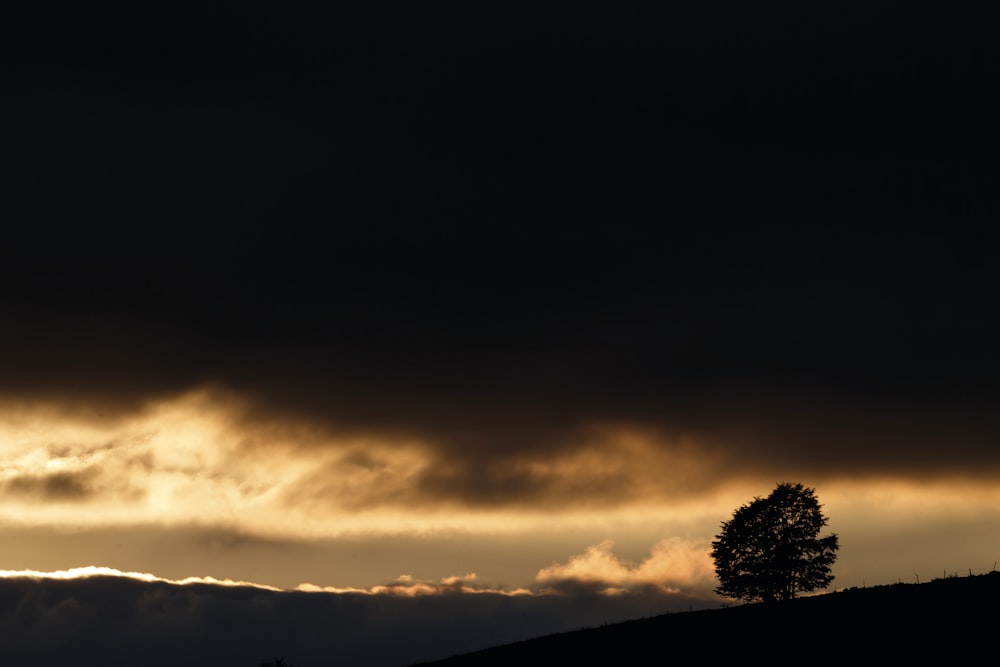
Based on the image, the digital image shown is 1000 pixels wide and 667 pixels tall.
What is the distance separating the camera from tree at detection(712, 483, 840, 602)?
10600cm

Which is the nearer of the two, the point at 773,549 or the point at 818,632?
the point at 818,632

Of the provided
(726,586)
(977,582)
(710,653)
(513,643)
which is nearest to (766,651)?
(710,653)

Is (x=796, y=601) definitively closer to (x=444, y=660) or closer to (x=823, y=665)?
(x=823, y=665)

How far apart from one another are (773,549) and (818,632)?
161 ft

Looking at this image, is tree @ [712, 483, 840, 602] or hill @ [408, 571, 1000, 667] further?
tree @ [712, 483, 840, 602]

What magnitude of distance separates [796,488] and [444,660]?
43.2m

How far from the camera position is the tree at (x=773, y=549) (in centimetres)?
10600

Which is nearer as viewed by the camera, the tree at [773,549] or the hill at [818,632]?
the hill at [818,632]

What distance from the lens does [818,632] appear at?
58.7 m

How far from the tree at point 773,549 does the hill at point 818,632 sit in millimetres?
32066

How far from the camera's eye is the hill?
5231cm

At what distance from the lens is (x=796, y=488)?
110 metres

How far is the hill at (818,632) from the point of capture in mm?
52312

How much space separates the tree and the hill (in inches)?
1262
